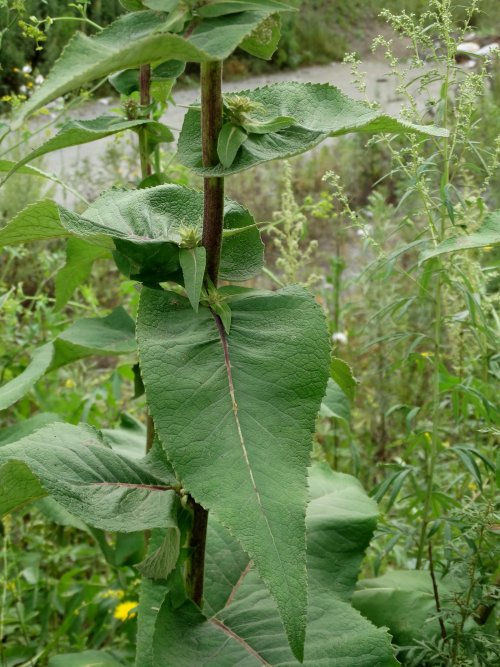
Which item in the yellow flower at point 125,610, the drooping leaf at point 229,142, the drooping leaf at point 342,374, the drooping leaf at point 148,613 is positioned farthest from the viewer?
the yellow flower at point 125,610

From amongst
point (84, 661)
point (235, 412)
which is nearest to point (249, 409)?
point (235, 412)

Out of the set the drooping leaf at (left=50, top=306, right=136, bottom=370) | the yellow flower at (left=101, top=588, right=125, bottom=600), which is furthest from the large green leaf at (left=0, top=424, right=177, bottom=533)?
the yellow flower at (left=101, top=588, right=125, bottom=600)

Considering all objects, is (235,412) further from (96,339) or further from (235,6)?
(96,339)

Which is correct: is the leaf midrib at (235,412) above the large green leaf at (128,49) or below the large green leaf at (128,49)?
below

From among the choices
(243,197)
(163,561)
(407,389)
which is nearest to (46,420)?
(163,561)

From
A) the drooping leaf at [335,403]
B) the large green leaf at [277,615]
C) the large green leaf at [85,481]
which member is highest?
the large green leaf at [85,481]

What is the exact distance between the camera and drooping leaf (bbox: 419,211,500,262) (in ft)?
3.01

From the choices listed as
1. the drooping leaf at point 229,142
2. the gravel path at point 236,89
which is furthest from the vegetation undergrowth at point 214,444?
the gravel path at point 236,89

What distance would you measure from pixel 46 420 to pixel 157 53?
3.52ft

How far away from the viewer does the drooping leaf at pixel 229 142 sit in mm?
867

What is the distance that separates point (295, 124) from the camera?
90cm

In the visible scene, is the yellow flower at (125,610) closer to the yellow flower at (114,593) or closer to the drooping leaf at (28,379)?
the yellow flower at (114,593)

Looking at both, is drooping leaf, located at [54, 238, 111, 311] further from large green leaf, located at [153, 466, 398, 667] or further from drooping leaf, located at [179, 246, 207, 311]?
large green leaf, located at [153, 466, 398, 667]

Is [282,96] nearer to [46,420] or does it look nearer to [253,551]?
[253,551]
